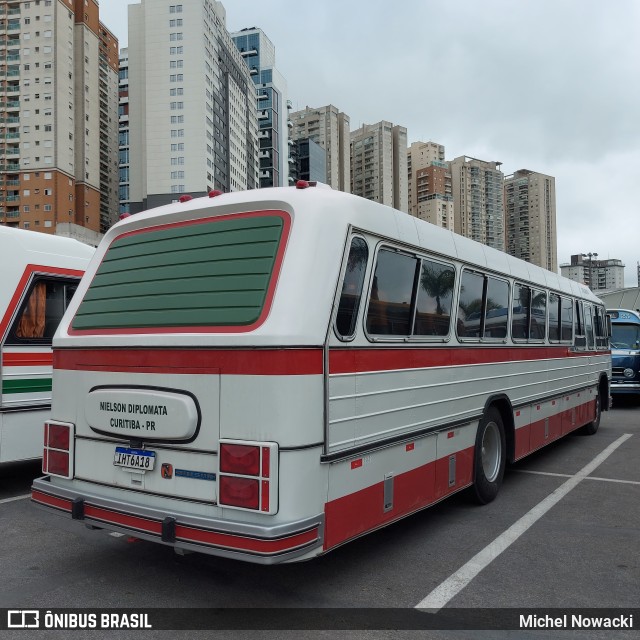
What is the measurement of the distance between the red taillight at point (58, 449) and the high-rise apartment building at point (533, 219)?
127 metres

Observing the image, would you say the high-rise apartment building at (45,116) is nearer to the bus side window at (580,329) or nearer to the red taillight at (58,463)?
the bus side window at (580,329)

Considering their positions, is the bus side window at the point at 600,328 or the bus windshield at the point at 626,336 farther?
Result: the bus windshield at the point at 626,336

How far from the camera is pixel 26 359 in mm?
6863

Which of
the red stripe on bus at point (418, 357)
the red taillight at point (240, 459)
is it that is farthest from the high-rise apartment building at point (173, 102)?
the red taillight at point (240, 459)

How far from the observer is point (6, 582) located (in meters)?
4.48

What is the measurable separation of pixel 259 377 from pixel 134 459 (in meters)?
1.15

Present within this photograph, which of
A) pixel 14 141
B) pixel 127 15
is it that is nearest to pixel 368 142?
pixel 127 15

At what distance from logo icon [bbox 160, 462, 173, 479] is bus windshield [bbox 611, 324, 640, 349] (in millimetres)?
15980

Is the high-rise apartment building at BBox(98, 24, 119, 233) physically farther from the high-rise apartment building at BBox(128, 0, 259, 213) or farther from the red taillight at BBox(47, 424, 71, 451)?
the red taillight at BBox(47, 424, 71, 451)

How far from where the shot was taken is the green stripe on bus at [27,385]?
6.65 metres

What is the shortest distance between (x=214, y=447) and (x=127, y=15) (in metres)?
132

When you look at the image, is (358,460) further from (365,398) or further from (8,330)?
(8,330)

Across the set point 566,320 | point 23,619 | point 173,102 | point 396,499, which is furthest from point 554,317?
point 173,102

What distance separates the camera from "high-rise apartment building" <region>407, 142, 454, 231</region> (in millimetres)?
134875
